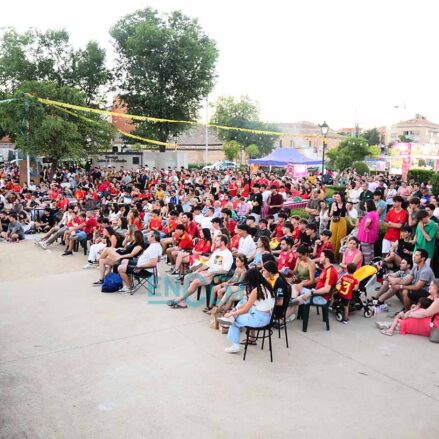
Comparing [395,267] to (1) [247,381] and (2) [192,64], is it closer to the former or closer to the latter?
(1) [247,381]

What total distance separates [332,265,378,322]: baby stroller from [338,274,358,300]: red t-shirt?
81 mm

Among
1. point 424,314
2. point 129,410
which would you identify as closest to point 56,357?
point 129,410

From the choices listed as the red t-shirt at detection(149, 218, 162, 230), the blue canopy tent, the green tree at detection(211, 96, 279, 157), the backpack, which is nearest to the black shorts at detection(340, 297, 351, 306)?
the backpack

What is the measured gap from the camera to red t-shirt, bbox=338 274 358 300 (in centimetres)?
706

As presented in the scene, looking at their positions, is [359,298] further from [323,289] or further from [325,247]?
[325,247]

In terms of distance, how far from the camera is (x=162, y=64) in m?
34.9

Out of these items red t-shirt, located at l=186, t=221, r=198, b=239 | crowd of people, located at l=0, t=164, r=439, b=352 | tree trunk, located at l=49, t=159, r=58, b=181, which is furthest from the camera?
tree trunk, located at l=49, t=159, r=58, b=181

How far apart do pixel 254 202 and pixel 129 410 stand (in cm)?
919

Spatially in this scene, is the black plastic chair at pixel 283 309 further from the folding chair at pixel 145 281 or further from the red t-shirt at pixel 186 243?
the red t-shirt at pixel 186 243

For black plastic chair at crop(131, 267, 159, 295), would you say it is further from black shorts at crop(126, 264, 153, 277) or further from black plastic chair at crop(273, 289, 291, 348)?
black plastic chair at crop(273, 289, 291, 348)

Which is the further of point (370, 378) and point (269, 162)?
point (269, 162)

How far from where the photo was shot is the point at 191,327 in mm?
6949

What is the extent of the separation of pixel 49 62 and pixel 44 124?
14172 millimetres

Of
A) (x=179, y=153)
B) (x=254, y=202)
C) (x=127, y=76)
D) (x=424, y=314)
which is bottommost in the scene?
(x=424, y=314)
